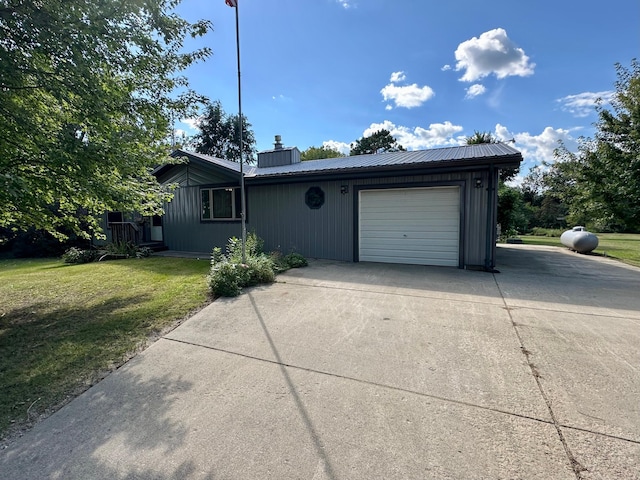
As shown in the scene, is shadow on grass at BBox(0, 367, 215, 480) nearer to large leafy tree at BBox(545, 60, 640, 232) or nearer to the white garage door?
the white garage door

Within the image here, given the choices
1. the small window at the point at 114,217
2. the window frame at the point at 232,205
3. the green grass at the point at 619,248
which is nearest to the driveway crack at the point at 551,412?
the green grass at the point at 619,248

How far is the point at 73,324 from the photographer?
165 inches

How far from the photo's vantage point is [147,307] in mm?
4766

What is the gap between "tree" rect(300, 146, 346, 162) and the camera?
4019 centimetres

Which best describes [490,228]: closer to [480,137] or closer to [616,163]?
[616,163]

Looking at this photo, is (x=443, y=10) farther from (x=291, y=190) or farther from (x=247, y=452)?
(x=247, y=452)

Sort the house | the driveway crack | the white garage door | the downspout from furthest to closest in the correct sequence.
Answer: the white garage door < the house < the downspout < the driveway crack

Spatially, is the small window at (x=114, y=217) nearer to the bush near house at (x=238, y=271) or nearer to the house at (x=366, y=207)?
the house at (x=366, y=207)

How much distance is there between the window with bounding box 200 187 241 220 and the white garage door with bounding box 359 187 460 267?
4531 millimetres

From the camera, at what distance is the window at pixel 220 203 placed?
10.3 meters

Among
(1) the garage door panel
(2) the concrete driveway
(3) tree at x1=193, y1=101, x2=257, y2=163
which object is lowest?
(2) the concrete driveway

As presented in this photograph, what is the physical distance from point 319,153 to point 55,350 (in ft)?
131

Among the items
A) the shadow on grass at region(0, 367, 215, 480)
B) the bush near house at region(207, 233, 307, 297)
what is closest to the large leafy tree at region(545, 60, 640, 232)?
the bush near house at region(207, 233, 307, 297)

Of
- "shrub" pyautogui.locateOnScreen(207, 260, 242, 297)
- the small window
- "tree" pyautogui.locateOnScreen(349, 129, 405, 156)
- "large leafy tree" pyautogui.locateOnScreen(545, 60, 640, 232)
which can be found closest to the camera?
"shrub" pyautogui.locateOnScreen(207, 260, 242, 297)
